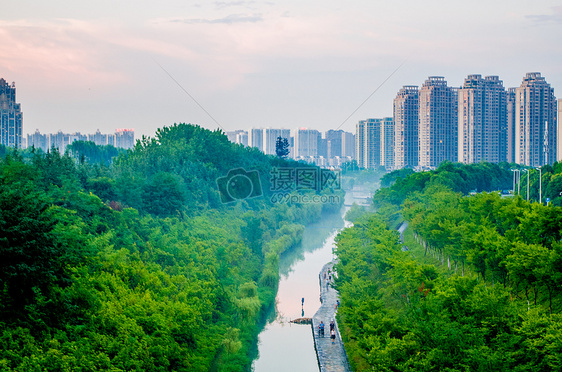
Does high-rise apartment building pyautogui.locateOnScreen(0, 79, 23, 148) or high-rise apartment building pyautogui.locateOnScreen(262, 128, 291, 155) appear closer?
high-rise apartment building pyautogui.locateOnScreen(0, 79, 23, 148)

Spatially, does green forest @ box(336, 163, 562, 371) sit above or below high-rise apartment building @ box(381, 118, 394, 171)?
below

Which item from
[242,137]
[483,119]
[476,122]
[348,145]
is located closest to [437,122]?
[476,122]

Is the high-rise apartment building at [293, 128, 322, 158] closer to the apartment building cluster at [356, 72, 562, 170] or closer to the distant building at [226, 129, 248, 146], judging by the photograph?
the distant building at [226, 129, 248, 146]

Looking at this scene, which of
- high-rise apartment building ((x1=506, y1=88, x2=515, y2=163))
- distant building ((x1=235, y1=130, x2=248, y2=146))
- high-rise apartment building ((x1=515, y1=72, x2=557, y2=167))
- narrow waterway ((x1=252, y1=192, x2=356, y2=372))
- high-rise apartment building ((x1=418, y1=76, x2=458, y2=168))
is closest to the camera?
narrow waterway ((x1=252, y1=192, x2=356, y2=372))

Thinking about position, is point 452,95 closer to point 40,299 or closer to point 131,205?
point 131,205

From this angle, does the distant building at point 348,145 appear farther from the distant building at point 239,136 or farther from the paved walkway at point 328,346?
the paved walkway at point 328,346

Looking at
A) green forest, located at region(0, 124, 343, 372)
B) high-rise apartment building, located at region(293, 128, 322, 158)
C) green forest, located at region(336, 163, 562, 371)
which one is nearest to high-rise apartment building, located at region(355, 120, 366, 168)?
high-rise apartment building, located at region(293, 128, 322, 158)

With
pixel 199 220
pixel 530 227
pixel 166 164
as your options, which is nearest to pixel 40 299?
pixel 530 227
